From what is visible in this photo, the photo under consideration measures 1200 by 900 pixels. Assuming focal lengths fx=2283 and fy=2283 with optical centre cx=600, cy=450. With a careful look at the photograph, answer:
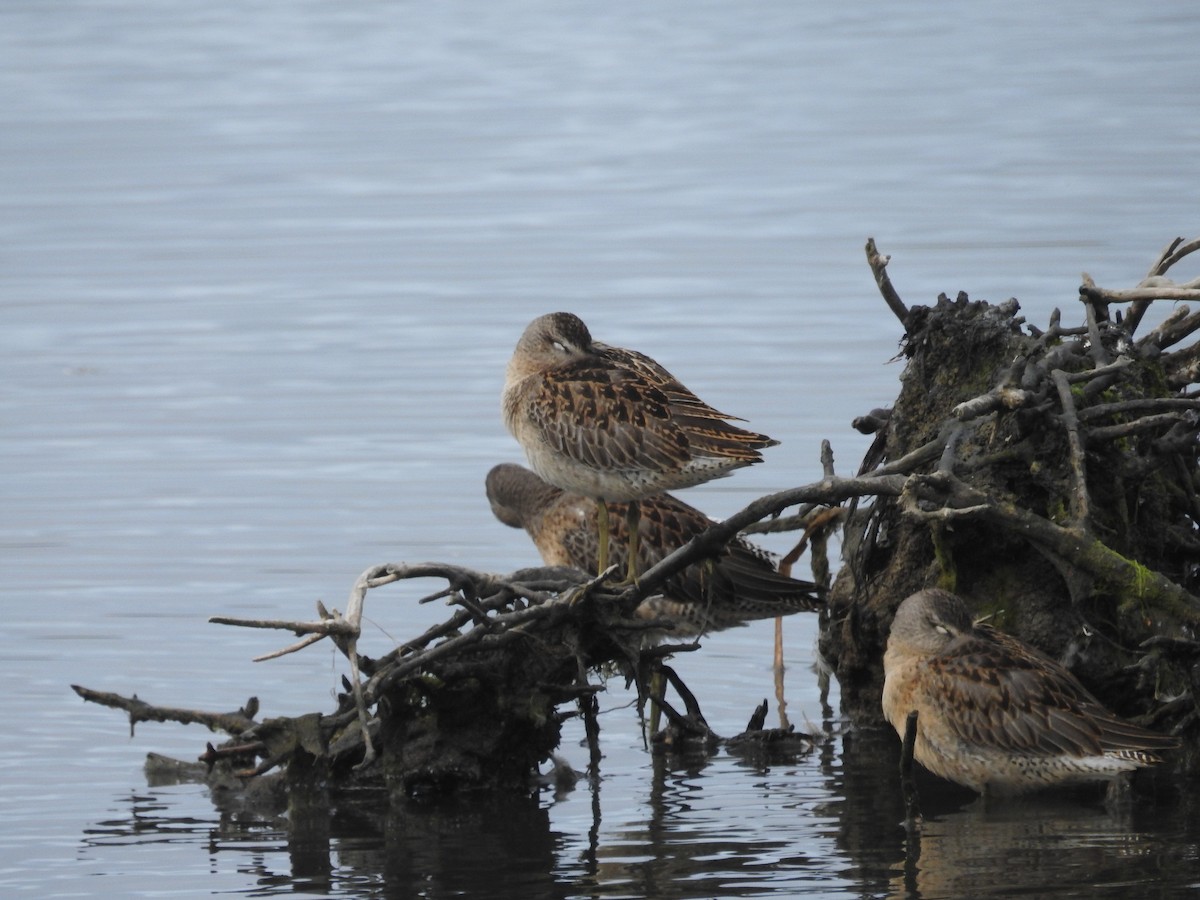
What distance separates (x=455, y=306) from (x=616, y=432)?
678cm

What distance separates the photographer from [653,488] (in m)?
7.47

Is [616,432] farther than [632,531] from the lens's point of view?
No

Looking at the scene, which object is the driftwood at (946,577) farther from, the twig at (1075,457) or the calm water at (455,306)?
the calm water at (455,306)

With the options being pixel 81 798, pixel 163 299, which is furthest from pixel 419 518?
pixel 163 299

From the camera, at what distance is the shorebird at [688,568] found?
831cm

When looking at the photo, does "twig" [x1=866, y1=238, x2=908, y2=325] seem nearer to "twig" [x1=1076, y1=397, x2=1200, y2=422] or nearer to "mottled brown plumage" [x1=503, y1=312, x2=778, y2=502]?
"mottled brown plumage" [x1=503, y1=312, x2=778, y2=502]

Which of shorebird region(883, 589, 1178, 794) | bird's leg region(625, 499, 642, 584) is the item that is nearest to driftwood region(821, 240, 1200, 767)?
shorebird region(883, 589, 1178, 794)

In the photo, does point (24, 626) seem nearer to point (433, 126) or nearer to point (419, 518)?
point (419, 518)

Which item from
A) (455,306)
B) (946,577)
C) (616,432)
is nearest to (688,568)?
(616,432)

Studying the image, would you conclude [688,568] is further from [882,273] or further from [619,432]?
[882,273]

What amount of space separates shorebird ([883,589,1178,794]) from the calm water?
0.16 m

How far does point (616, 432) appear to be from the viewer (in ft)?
24.3

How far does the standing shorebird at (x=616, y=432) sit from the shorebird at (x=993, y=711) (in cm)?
80

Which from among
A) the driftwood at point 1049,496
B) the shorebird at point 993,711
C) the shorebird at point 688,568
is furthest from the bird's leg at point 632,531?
the shorebird at point 993,711
